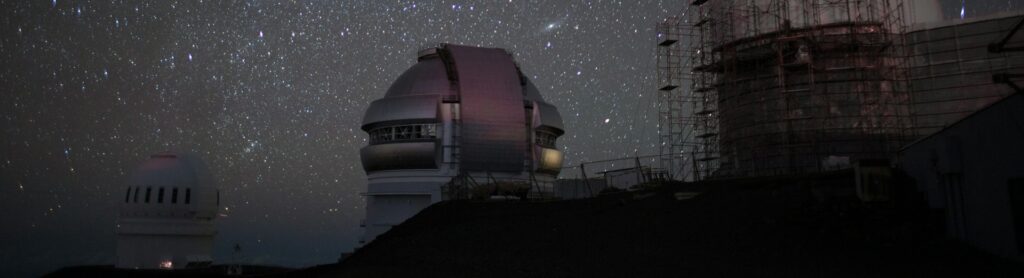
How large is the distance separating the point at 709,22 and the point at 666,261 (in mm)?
20710

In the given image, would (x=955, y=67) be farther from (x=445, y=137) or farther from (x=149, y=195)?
(x=149, y=195)

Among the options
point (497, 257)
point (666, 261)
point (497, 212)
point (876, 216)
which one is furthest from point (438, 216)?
point (876, 216)

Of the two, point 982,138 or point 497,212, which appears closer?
point 982,138

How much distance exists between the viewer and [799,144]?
87.5 feet

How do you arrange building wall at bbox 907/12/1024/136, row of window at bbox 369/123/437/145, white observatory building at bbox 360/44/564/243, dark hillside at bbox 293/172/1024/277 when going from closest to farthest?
dark hillside at bbox 293/172/1024/277, building wall at bbox 907/12/1024/136, white observatory building at bbox 360/44/564/243, row of window at bbox 369/123/437/145

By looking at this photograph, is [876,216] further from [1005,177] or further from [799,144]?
[799,144]

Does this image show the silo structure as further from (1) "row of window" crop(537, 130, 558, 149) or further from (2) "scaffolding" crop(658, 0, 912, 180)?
(1) "row of window" crop(537, 130, 558, 149)

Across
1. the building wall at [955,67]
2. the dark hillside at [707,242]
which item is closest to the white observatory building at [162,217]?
the dark hillside at [707,242]

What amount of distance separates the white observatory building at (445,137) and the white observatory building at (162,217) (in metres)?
8.99

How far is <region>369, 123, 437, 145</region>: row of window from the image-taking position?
36.0m

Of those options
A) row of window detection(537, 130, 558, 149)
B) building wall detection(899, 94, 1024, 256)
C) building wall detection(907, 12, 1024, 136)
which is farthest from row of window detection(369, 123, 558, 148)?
building wall detection(899, 94, 1024, 256)

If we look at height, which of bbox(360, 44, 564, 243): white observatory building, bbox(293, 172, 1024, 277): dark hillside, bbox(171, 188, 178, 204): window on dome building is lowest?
bbox(293, 172, 1024, 277): dark hillside

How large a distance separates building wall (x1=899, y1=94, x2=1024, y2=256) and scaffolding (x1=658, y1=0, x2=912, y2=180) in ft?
37.8

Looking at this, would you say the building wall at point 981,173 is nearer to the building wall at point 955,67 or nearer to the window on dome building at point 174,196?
the building wall at point 955,67
